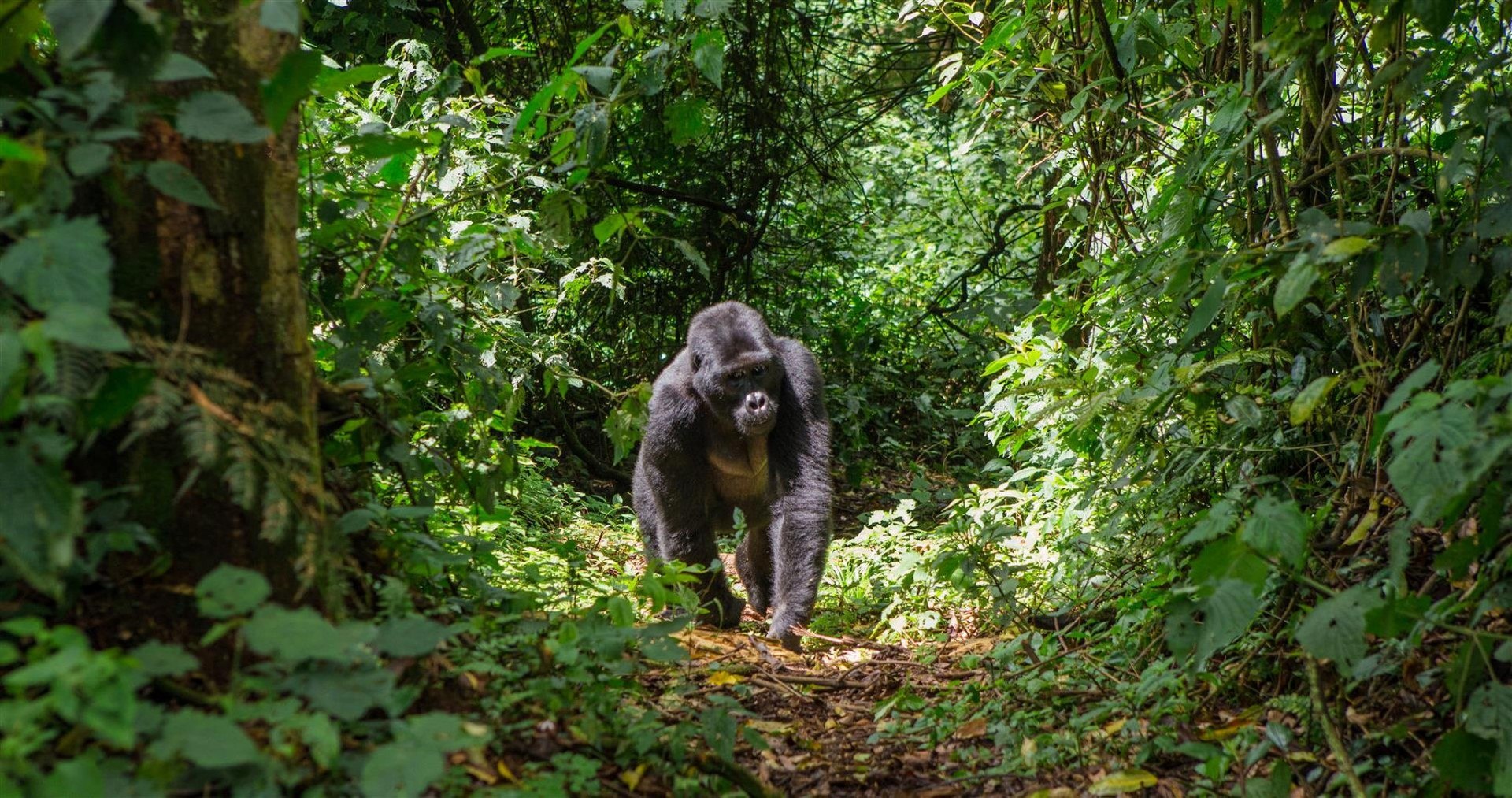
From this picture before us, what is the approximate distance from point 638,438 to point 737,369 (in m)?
1.76

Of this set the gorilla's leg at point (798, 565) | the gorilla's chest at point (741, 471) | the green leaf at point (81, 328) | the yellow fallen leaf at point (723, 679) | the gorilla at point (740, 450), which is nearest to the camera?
the green leaf at point (81, 328)

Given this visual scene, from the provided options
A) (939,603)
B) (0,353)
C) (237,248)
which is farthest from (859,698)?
(0,353)

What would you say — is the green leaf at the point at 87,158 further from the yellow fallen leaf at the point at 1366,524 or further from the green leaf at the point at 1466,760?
the yellow fallen leaf at the point at 1366,524

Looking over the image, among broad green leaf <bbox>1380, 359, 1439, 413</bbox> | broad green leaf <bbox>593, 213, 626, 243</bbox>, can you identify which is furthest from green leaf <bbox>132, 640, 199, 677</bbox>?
broad green leaf <bbox>1380, 359, 1439, 413</bbox>

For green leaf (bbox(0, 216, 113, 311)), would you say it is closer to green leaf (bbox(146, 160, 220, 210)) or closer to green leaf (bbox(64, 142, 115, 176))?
green leaf (bbox(64, 142, 115, 176))

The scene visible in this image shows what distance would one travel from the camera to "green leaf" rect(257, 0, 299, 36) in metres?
1.69

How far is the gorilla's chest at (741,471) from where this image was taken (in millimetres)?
5715

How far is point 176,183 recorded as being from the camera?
5.81ft

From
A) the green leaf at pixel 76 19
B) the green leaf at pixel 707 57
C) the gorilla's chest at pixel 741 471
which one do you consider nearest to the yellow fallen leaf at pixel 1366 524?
the green leaf at pixel 707 57

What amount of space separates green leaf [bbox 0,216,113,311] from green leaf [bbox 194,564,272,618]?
0.40m

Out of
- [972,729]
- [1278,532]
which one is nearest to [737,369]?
[972,729]

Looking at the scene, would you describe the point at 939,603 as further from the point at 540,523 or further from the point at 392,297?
the point at 392,297

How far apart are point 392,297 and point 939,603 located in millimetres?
2909

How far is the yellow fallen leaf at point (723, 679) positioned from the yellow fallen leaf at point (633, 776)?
132cm
